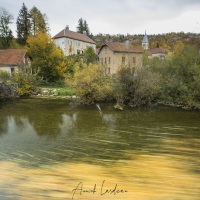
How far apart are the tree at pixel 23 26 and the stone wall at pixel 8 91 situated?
79.7ft

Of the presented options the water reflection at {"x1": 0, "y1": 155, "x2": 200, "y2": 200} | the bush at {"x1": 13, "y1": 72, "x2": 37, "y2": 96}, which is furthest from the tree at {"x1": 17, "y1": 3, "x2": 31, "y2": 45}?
the water reflection at {"x1": 0, "y1": 155, "x2": 200, "y2": 200}

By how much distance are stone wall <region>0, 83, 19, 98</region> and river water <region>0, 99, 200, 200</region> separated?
901cm

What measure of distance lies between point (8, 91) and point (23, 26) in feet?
86.3

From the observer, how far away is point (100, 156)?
997 centimetres

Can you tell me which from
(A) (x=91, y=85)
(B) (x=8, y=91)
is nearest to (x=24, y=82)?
(B) (x=8, y=91)

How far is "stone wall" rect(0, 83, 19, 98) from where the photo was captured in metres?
25.1

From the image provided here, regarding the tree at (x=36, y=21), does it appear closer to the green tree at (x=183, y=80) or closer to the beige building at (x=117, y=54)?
the beige building at (x=117, y=54)

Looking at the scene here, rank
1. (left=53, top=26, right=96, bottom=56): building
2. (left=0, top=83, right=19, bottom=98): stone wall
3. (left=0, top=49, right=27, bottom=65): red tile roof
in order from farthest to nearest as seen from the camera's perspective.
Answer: (left=53, top=26, right=96, bottom=56): building
(left=0, top=49, right=27, bottom=65): red tile roof
(left=0, top=83, right=19, bottom=98): stone wall

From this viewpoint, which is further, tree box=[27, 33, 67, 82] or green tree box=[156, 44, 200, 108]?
tree box=[27, 33, 67, 82]

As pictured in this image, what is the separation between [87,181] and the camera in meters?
7.95

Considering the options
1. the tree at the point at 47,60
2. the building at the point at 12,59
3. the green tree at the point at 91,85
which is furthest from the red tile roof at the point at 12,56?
the green tree at the point at 91,85

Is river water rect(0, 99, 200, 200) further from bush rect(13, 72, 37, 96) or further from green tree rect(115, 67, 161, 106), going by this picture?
bush rect(13, 72, 37, 96)

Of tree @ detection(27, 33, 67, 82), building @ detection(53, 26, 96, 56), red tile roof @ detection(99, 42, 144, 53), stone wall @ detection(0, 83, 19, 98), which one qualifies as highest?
building @ detection(53, 26, 96, 56)

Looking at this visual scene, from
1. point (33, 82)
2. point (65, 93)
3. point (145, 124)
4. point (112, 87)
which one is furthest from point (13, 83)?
point (145, 124)
